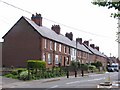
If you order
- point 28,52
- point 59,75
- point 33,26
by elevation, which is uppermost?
point 33,26

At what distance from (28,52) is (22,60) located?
5.80 ft

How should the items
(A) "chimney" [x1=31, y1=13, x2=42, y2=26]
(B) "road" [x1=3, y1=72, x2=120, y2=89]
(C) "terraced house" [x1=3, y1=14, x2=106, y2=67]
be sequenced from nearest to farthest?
(B) "road" [x1=3, y1=72, x2=120, y2=89] < (C) "terraced house" [x1=3, y1=14, x2=106, y2=67] < (A) "chimney" [x1=31, y1=13, x2=42, y2=26]

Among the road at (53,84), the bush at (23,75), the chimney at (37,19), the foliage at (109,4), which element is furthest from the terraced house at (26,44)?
the foliage at (109,4)

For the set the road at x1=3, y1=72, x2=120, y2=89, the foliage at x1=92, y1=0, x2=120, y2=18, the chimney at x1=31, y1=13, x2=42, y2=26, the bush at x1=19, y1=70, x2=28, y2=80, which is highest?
the chimney at x1=31, y1=13, x2=42, y2=26

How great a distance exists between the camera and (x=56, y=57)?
213 feet

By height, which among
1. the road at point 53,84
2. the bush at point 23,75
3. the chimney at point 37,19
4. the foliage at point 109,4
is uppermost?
the chimney at point 37,19

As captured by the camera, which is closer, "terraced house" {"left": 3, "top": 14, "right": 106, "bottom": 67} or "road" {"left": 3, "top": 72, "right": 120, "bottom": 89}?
"road" {"left": 3, "top": 72, "right": 120, "bottom": 89}

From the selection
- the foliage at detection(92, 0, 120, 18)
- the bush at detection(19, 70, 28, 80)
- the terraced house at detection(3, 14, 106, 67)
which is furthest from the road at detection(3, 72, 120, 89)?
the terraced house at detection(3, 14, 106, 67)

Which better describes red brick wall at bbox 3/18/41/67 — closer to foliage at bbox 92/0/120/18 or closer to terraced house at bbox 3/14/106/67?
terraced house at bbox 3/14/106/67

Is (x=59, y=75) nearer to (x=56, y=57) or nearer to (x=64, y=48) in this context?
(x=56, y=57)

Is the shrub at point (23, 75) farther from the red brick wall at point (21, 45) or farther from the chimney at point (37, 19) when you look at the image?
the chimney at point (37, 19)

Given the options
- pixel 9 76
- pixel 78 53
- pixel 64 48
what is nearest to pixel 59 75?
pixel 9 76

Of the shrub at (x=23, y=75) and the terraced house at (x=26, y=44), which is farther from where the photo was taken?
the terraced house at (x=26, y=44)

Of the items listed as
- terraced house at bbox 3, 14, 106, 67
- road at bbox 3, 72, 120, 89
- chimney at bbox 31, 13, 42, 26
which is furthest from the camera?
chimney at bbox 31, 13, 42, 26
